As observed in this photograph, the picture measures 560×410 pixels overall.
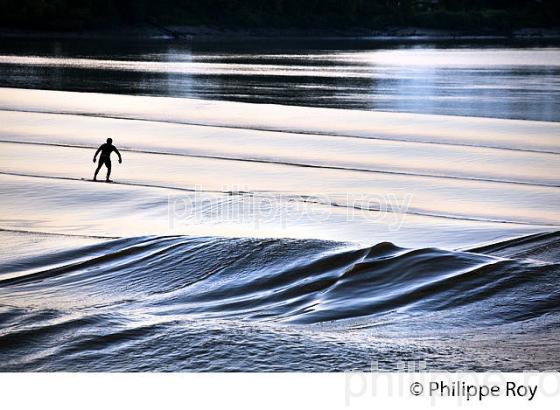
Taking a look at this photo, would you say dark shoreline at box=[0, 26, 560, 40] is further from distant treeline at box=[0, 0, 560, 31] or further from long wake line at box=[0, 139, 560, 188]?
long wake line at box=[0, 139, 560, 188]

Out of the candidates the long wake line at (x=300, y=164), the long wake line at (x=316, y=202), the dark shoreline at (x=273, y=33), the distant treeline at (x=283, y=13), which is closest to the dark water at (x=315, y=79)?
the long wake line at (x=300, y=164)

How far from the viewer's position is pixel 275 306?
1030 cm

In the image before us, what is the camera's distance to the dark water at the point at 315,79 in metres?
36.4

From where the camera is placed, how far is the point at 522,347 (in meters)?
8.87

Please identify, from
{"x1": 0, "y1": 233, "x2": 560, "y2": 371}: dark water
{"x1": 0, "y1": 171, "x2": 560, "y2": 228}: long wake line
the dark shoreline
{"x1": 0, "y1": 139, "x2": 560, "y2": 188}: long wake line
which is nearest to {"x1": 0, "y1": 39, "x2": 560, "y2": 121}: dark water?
{"x1": 0, "y1": 139, "x2": 560, "y2": 188}: long wake line

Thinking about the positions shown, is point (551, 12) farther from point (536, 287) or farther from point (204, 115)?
point (536, 287)

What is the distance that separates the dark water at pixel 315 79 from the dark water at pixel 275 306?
2064 cm

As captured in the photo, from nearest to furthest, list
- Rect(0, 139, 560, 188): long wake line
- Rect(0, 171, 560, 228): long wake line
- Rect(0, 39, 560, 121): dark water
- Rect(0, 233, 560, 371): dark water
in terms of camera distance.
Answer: Rect(0, 233, 560, 371): dark water → Rect(0, 171, 560, 228): long wake line → Rect(0, 139, 560, 188): long wake line → Rect(0, 39, 560, 121): dark water

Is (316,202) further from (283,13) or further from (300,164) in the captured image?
(283,13)

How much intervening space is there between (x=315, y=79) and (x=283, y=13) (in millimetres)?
74126

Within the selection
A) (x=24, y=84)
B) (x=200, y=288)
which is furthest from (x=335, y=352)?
(x=24, y=84)

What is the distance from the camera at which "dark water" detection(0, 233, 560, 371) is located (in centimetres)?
866

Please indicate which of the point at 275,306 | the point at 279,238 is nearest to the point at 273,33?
the point at 279,238

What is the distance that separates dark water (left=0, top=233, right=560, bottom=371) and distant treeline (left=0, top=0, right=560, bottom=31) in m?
75.2
